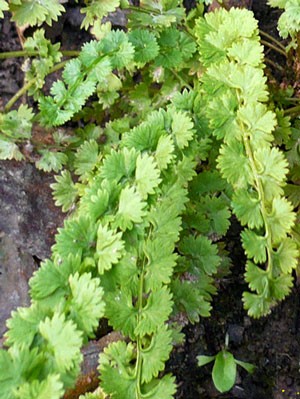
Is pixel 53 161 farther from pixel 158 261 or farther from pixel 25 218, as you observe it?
pixel 158 261

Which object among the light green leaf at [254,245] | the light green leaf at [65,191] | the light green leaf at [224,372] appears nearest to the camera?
the light green leaf at [254,245]

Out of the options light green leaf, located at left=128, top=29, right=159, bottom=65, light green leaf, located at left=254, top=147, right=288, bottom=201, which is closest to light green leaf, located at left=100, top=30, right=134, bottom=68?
light green leaf, located at left=128, top=29, right=159, bottom=65

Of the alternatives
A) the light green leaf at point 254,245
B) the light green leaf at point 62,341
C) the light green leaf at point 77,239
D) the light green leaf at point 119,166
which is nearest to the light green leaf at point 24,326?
the light green leaf at point 62,341

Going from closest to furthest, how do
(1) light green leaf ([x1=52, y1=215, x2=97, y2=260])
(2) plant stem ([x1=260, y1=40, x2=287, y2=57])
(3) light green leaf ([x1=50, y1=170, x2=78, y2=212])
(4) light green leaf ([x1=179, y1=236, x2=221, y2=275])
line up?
(1) light green leaf ([x1=52, y1=215, x2=97, y2=260]) < (4) light green leaf ([x1=179, y1=236, x2=221, y2=275]) < (3) light green leaf ([x1=50, y1=170, x2=78, y2=212]) < (2) plant stem ([x1=260, y1=40, x2=287, y2=57])

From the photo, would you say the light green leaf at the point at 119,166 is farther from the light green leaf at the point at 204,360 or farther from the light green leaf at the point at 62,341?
the light green leaf at the point at 204,360

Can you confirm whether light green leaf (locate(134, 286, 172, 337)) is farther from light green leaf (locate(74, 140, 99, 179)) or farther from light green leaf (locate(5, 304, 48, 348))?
light green leaf (locate(74, 140, 99, 179))

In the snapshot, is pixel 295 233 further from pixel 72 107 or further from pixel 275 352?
pixel 72 107

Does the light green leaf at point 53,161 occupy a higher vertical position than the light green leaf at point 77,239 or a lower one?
lower
